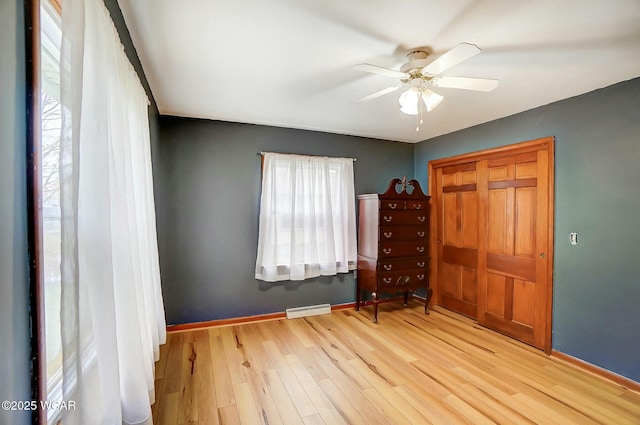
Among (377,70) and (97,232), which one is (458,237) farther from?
(97,232)

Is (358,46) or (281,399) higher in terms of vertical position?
(358,46)

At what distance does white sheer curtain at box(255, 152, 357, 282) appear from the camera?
3.32m

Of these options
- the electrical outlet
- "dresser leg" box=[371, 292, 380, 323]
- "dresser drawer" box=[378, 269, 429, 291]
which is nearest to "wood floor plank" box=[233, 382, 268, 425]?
"dresser leg" box=[371, 292, 380, 323]

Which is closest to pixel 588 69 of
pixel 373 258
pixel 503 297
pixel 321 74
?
pixel 321 74

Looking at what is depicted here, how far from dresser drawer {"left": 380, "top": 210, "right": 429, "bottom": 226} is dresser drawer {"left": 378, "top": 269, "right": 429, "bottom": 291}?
60 cm

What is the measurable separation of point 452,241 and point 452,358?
63.8 inches

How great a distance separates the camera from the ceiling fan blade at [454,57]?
4.42 feet

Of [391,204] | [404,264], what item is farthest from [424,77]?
[404,264]

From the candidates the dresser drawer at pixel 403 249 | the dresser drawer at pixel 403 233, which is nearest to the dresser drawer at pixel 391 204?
the dresser drawer at pixel 403 233

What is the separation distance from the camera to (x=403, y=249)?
11.5 feet

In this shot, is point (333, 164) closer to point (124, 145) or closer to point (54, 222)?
point (124, 145)

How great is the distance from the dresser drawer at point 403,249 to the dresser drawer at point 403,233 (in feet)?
0.17

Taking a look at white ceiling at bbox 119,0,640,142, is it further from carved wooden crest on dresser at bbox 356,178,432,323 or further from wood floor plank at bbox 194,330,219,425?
wood floor plank at bbox 194,330,219,425

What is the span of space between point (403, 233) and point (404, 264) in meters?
0.38
